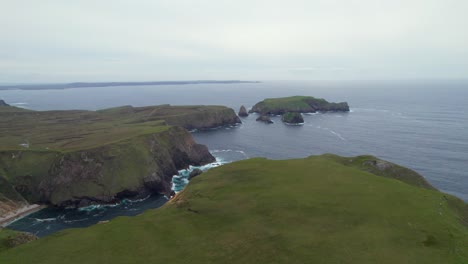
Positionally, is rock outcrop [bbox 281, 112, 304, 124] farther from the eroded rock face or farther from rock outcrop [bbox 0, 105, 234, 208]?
the eroded rock face

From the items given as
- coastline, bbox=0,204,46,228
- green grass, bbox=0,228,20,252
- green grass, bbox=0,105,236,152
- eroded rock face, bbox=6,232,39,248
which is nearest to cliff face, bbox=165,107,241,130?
green grass, bbox=0,105,236,152

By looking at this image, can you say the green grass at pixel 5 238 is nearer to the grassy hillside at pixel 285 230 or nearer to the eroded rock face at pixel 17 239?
the eroded rock face at pixel 17 239

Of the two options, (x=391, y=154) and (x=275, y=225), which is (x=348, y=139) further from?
(x=275, y=225)

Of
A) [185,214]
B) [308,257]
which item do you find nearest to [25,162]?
[185,214]

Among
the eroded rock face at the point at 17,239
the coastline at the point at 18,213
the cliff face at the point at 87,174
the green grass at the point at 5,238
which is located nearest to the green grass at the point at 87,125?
the cliff face at the point at 87,174

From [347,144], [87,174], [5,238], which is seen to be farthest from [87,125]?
[347,144]

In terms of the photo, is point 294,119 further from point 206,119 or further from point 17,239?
point 17,239
